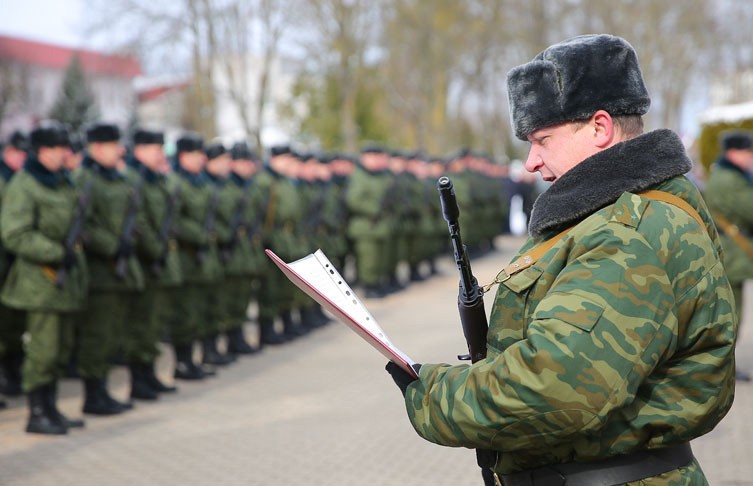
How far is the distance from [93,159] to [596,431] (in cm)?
607

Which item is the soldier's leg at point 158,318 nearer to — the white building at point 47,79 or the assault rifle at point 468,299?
the white building at point 47,79

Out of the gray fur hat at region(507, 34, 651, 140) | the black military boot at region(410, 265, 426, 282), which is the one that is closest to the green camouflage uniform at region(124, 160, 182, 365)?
the gray fur hat at region(507, 34, 651, 140)

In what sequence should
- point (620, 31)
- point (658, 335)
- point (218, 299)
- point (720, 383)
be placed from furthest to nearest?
1. point (620, 31)
2. point (218, 299)
3. point (720, 383)
4. point (658, 335)

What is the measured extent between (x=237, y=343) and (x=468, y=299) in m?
8.14

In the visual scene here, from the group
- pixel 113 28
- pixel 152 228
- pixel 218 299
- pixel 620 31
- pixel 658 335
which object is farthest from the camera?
pixel 620 31

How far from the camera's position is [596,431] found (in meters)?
2.09

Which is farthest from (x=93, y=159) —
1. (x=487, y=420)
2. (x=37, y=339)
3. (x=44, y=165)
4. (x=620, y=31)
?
(x=620, y=31)

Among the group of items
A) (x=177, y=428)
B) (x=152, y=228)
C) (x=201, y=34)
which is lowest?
(x=177, y=428)

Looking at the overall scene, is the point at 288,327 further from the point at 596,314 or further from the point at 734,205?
the point at 596,314

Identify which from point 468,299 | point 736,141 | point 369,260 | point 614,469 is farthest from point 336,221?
point 614,469

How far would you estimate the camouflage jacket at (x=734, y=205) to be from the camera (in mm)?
8266

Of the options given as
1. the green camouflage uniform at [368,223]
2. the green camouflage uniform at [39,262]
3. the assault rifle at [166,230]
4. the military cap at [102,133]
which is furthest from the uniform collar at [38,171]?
the green camouflage uniform at [368,223]

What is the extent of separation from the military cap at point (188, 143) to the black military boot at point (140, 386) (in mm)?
2133

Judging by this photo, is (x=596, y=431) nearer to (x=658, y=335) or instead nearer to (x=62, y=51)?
(x=658, y=335)
